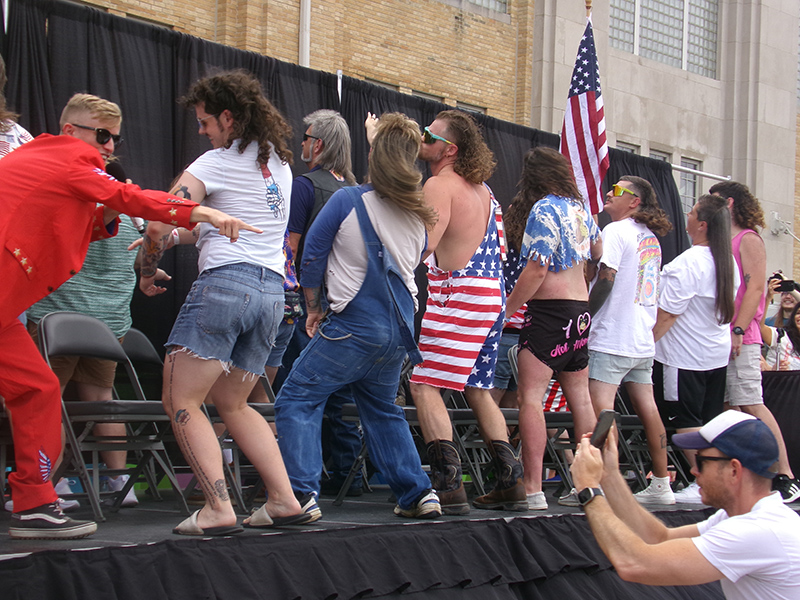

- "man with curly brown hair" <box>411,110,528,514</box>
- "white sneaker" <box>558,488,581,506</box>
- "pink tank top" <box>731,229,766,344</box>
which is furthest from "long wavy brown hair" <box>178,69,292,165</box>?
"pink tank top" <box>731,229,766,344</box>

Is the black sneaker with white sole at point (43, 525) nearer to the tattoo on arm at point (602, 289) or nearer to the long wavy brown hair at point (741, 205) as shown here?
the tattoo on arm at point (602, 289)

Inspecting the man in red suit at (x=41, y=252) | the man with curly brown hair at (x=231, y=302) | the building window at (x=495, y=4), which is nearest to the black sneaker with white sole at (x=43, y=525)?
the man in red suit at (x=41, y=252)

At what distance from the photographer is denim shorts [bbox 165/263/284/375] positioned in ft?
11.1

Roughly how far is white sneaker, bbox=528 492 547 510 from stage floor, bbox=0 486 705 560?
0.15ft

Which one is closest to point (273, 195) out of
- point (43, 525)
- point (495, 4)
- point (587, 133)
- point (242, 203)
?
point (242, 203)

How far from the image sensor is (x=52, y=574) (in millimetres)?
2758

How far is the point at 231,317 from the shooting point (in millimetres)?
3438

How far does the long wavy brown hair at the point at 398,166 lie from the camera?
3.90 metres

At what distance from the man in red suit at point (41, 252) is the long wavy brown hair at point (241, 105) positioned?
0.52 meters

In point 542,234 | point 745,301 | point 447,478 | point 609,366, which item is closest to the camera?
point 447,478

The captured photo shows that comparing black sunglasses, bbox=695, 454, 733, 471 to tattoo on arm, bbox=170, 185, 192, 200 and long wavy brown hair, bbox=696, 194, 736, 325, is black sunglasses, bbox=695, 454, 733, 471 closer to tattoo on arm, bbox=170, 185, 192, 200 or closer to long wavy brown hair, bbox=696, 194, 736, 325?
tattoo on arm, bbox=170, 185, 192, 200

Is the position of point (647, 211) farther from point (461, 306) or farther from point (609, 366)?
point (461, 306)

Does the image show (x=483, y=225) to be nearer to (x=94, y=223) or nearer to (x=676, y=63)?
(x=94, y=223)

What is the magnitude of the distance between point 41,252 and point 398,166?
4.93 ft
